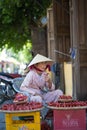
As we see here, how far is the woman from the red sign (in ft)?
2.41

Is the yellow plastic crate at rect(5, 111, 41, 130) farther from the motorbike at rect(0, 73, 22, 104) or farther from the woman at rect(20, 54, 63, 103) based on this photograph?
the motorbike at rect(0, 73, 22, 104)

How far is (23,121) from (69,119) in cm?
65

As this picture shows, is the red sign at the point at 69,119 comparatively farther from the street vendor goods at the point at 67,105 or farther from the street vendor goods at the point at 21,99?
the street vendor goods at the point at 21,99

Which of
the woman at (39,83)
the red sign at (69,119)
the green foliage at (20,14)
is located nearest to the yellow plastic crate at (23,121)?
the red sign at (69,119)

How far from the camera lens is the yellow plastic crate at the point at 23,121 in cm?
667

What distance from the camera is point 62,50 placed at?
13359 mm

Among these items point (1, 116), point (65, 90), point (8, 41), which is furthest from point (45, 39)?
point (1, 116)

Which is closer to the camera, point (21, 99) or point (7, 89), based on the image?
point (21, 99)

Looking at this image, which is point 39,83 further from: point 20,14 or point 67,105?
point 20,14

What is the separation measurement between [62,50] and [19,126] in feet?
22.3

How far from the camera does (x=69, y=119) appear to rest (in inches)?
268

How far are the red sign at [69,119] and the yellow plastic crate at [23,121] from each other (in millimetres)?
283

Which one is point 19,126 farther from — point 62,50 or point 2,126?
point 62,50

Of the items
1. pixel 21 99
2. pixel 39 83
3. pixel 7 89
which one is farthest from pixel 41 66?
pixel 7 89
